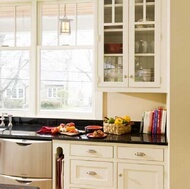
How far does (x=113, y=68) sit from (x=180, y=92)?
822mm

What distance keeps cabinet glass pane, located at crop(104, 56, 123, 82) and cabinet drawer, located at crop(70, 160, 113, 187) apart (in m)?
0.87

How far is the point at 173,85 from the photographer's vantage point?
2525mm

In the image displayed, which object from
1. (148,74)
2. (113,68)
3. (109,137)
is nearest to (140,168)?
(109,137)

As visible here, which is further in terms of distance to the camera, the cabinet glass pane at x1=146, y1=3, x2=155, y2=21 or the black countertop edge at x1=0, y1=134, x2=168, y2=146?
the cabinet glass pane at x1=146, y1=3, x2=155, y2=21

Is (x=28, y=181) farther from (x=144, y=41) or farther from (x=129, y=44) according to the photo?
(x=144, y=41)

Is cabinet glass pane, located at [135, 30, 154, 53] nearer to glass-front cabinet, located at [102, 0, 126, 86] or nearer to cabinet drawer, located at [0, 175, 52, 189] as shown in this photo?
glass-front cabinet, located at [102, 0, 126, 86]

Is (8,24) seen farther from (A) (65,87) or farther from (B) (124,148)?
(B) (124,148)

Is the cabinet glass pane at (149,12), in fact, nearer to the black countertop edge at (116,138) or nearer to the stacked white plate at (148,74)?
the stacked white plate at (148,74)

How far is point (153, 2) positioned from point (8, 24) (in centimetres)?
183

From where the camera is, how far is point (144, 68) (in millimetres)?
3014

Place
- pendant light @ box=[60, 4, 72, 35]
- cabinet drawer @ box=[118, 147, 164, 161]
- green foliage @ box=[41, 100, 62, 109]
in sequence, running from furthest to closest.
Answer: green foliage @ box=[41, 100, 62, 109] → pendant light @ box=[60, 4, 72, 35] → cabinet drawer @ box=[118, 147, 164, 161]

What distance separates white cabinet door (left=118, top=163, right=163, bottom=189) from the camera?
8.80ft

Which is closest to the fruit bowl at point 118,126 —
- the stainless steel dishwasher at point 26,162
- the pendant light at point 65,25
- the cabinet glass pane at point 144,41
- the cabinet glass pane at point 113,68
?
the cabinet glass pane at point 113,68

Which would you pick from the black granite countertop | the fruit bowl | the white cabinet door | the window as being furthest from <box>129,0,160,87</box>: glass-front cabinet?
the white cabinet door
